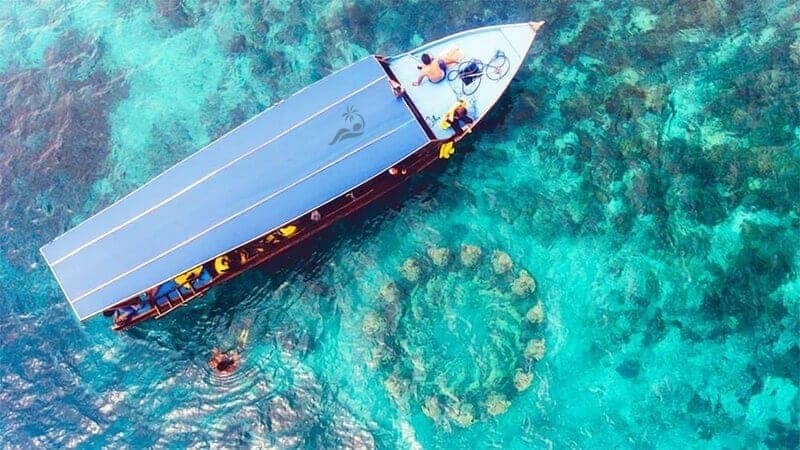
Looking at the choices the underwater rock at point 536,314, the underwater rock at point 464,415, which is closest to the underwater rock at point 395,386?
the underwater rock at point 464,415

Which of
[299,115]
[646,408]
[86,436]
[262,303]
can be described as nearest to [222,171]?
[299,115]

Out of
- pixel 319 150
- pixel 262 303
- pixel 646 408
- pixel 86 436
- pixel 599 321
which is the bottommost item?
pixel 646 408

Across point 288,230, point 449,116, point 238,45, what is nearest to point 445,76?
point 449,116

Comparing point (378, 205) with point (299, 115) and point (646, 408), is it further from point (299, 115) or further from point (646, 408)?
point (646, 408)

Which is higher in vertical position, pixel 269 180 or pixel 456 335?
pixel 269 180

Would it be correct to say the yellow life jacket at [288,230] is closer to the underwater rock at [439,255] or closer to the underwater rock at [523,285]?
the underwater rock at [439,255]

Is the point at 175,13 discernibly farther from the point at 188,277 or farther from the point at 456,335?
the point at 456,335

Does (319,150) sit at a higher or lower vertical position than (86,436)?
higher
